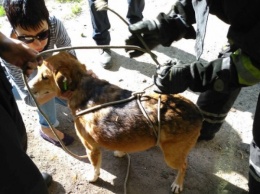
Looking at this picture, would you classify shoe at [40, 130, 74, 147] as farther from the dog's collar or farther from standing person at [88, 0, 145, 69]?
standing person at [88, 0, 145, 69]

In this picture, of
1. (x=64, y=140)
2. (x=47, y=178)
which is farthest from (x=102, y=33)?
(x=47, y=178)

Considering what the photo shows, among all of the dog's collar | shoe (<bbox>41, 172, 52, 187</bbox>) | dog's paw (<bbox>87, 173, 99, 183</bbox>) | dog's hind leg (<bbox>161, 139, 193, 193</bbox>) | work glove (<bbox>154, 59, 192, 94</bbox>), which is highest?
work glove (<bbox>154, 59, 192, 94</bbox>)

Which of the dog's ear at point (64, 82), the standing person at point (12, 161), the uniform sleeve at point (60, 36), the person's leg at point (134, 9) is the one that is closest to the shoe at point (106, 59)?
the person's leg at point (134, 9)

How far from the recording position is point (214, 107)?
120 inches

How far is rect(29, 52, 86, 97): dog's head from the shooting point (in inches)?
99.3

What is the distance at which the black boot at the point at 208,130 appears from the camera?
3.21m

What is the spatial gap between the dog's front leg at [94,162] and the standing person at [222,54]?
956mm

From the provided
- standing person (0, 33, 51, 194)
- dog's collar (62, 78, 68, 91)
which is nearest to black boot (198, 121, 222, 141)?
dog's collar (62, 78, 68, 91)

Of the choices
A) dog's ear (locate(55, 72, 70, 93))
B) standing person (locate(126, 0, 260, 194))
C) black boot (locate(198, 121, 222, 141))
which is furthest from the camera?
black boot (locate(198, 121, 222, 141))

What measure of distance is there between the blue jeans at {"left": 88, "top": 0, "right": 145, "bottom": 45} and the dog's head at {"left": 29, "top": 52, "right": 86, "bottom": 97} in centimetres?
149

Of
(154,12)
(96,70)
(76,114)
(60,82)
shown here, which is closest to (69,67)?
(60,82)

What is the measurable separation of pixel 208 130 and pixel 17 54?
80.6 inches

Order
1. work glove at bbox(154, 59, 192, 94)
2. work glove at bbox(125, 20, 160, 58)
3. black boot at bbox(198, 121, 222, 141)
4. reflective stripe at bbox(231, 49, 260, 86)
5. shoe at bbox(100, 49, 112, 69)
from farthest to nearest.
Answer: shoe at bbox(100, 49, 112, 69), black boot at bbox(198, 121, 222, 141), work glove at bbox(125, 20, 160, 58), work glove at bbox(154, 59, 192, 94), reflective stripe at bbox(231, 49, 260, 86)

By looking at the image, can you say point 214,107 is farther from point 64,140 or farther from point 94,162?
point 64,140
